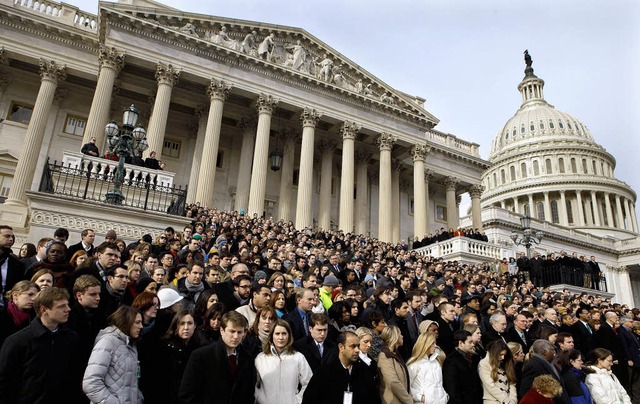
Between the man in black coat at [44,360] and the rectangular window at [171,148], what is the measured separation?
26.6 m

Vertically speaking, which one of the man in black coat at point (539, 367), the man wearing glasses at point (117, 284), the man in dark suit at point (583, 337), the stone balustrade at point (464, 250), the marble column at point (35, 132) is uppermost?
the marble column at point (35, 132)

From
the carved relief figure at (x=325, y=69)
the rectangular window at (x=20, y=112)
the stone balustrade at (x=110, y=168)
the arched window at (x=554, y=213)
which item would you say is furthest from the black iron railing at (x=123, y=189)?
the arched window at (x=554, y=213)

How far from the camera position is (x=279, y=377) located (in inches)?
179

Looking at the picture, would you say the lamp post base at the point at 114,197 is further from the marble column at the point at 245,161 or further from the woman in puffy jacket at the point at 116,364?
the marble column at the point at 245,161

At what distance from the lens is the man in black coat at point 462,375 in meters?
5.71

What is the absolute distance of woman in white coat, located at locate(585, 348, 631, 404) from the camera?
6516 mm

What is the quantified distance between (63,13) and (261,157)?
14.8 meters

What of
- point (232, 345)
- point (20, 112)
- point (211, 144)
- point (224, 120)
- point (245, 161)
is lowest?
point (232, 345)

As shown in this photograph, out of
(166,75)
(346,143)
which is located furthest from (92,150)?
(346,143)

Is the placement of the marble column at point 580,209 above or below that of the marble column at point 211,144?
above

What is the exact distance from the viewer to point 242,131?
30672 millimetres

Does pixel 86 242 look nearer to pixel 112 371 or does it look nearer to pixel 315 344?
pixel 112 371

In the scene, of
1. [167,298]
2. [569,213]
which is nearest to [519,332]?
[167,298]

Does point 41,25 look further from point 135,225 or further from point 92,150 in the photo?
point 135,225
